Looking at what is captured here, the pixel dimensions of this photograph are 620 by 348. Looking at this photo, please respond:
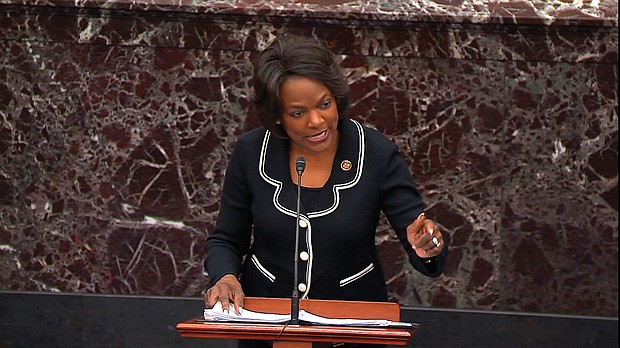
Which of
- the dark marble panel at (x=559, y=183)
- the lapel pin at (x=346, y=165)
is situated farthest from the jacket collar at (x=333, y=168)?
the dark marble panel at (x=559, y=183)

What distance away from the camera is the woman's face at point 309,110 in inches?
173

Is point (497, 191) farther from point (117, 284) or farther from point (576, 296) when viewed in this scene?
point (117, 284)

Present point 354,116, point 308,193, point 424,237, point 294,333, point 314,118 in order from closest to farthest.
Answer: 1. point 294,333
2. point 424,237
3. point 314,118
4. point 308,193
5. point 354,116

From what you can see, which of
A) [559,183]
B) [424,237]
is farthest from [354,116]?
[424,237]

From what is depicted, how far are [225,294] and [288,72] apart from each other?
80 cm

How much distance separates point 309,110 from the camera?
4402 millimetres

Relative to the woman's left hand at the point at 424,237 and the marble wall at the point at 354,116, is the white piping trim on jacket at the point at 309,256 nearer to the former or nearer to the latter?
the woman's left hand at the point at 424,237

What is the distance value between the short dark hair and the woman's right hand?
0.60m

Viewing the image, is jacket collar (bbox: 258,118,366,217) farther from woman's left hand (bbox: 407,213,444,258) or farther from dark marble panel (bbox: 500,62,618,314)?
dark marble panel (bbox: 500,62,618,314)

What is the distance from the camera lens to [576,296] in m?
6.80

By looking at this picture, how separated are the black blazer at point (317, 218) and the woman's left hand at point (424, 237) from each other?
27 cm

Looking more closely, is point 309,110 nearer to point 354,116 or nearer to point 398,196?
point 398,196

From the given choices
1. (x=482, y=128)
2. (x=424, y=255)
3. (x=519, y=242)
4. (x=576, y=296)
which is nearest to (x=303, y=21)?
(x=482, y=128)

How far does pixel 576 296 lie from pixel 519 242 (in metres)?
0.43
